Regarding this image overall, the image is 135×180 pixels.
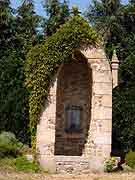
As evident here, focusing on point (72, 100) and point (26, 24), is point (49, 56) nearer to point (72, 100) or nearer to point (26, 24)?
point (72, 100)

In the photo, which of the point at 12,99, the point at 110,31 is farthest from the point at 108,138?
the point at 110,31

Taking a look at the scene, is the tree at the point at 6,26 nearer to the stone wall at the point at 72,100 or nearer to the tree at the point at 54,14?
the tree at the point at 54,14

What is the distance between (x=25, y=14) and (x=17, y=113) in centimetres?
772

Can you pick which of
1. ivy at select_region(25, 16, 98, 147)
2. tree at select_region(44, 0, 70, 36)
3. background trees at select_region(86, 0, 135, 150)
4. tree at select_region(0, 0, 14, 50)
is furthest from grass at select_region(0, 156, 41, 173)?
tree at select_region(44, 0, 70, 36)

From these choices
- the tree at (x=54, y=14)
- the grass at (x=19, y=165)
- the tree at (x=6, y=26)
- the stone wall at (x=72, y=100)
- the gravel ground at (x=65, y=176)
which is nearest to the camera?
the gravel ground at (x=65, y=176)

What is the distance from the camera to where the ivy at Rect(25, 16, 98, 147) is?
59.1 feet

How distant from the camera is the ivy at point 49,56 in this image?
18.0m

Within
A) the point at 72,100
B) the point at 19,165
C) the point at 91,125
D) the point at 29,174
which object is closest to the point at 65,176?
the point at 29,174

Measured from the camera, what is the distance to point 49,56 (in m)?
18.1

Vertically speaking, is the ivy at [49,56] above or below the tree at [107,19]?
below

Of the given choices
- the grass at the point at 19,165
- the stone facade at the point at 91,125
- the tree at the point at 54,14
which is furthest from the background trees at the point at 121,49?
the grass at the point at 19,165

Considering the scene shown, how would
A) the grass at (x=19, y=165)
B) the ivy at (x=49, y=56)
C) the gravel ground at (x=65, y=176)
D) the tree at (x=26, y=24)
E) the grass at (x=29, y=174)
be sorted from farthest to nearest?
the tree at (x=26, y=24) < the ivy at (x=49, y=56) < the grass at (x=19, y=165) < the grass at (x=29, y=174) < the gravel ground at (x=65, y=176)

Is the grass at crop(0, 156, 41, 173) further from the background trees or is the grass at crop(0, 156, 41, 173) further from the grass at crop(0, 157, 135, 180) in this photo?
the background trees

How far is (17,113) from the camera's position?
2248cm
